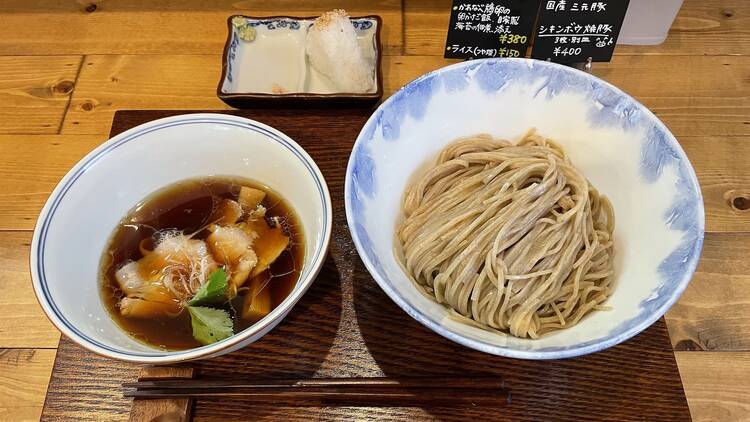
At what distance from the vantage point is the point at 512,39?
202 centimetres

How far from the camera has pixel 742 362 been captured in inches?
66.8

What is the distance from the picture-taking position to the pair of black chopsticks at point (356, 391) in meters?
1.37

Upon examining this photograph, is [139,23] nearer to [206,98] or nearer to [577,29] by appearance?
[206,98]

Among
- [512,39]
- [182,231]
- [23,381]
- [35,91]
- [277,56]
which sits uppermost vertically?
[512,39]

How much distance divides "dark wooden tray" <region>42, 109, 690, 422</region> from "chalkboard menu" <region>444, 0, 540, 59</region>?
39.4 inches

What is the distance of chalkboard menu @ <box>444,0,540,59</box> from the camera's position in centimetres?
191

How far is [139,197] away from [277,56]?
3.04 feet

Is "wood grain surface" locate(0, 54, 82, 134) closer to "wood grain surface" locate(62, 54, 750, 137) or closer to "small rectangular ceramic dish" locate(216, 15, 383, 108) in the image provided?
"wood grain surface" locate(62, 54, 750, 137)

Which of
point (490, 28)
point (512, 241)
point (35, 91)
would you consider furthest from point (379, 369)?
point (35, 91)

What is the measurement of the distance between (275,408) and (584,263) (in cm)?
88

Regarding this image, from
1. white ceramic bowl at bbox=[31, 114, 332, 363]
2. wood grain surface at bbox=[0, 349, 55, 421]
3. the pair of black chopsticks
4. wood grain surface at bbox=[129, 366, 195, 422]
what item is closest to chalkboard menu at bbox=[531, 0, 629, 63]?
white ceramic bowl at bbox=[31, 114, 332, 363]

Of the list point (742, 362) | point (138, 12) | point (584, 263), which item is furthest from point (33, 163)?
point (742, 362)

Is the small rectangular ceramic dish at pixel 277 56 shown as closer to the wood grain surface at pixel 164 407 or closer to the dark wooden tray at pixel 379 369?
the dark wooden tray at pixel 379 369

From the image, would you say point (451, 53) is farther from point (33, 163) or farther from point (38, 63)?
point (38, 63)
